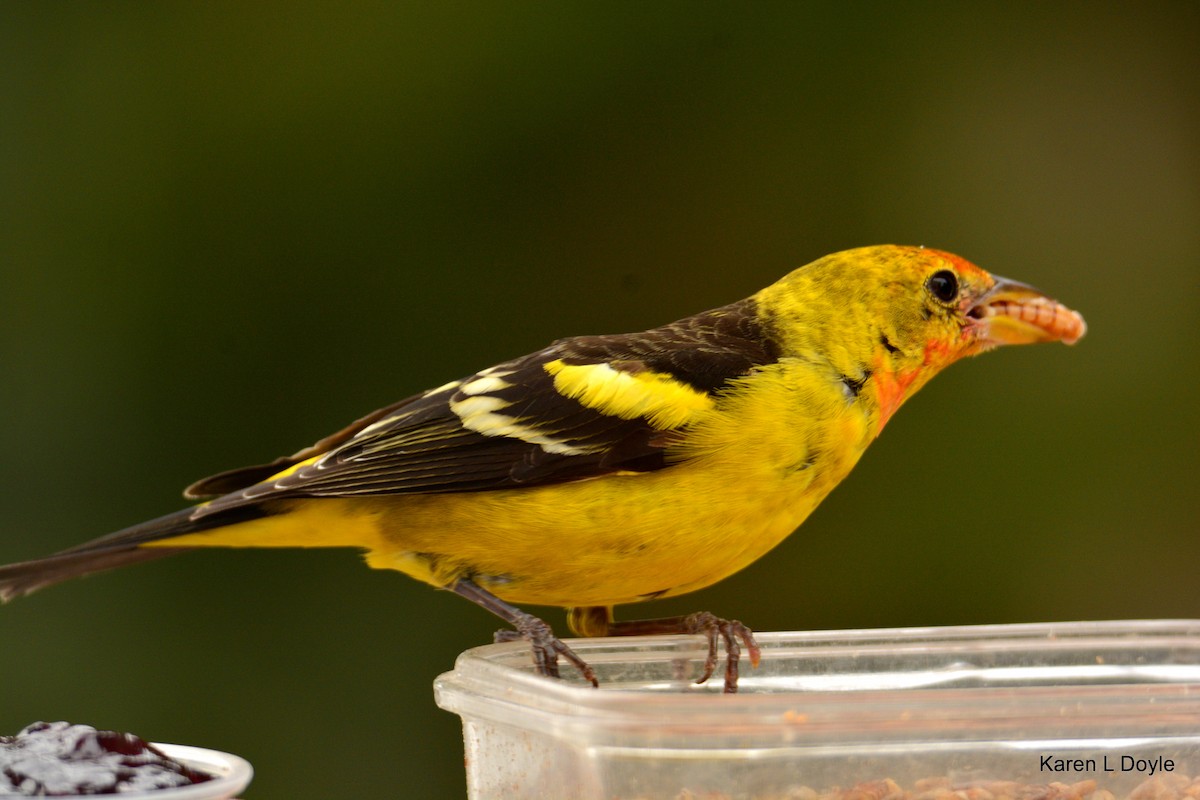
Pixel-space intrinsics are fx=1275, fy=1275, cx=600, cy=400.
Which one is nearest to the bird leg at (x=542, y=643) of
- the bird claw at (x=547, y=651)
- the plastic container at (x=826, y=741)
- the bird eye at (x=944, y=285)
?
the bird claw at (x=547, y=651)

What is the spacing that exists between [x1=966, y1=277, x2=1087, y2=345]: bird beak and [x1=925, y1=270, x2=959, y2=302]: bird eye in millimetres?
50

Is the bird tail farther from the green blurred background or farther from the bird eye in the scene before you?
the green blurred background

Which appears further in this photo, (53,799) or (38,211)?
(38,211)

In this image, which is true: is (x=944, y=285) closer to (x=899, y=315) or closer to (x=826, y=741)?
(x=899, y=315)

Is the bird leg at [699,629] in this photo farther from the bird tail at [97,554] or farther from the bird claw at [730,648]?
the bird tail at [97,554]

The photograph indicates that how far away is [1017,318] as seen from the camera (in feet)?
7.92

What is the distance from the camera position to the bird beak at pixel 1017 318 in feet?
7.91

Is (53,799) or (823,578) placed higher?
(53,799)

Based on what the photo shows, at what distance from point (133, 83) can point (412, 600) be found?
1.80 meters

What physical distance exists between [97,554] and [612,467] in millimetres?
919

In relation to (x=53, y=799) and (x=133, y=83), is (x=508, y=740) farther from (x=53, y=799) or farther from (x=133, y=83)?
(x=133, y=83)

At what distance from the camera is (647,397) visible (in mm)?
2123

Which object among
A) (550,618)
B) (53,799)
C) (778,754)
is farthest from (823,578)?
(53,799)

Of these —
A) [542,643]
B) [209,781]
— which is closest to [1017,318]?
[542,643]
